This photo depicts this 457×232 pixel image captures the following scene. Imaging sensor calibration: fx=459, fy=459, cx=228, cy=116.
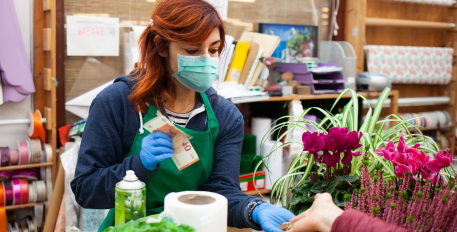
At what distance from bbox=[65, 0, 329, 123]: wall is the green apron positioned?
1479mm

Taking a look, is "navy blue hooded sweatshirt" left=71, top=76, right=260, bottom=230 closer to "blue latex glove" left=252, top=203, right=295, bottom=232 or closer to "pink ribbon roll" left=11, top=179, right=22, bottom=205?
"blue latex glove" left=252, top=203, right=295, bottom=232

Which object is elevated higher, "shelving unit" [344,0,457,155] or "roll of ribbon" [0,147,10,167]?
"shelving unit" [344,0,457,155]

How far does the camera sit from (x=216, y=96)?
1648 mm

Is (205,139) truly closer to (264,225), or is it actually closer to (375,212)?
(264,225)

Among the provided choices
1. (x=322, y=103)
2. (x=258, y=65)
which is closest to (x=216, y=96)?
(x=258, y=65)

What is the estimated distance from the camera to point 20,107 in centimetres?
265

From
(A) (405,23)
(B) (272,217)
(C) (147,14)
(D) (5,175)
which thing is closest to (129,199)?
(B) (272,217)

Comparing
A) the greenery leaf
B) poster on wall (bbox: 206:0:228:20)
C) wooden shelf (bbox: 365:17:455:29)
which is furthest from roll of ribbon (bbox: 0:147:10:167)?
wooden shelf (bbox: 365:17:455:29)

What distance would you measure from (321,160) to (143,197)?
0.50 metres

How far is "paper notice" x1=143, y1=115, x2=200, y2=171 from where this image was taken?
125cm

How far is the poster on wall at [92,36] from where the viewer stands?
271 cm

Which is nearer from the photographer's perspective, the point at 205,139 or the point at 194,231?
the point at 194,231

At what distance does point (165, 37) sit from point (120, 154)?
0.40m

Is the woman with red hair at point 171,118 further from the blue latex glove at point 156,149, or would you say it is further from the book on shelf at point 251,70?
the book on shelf at point 251,70
